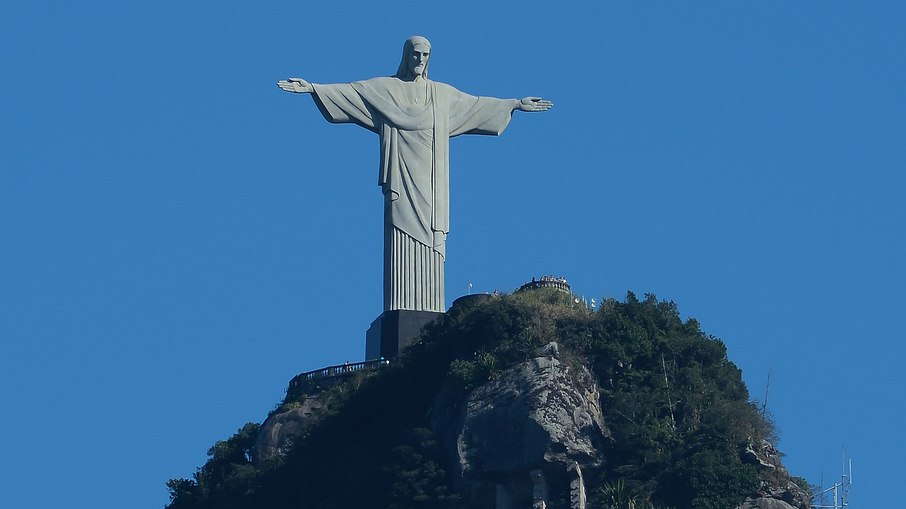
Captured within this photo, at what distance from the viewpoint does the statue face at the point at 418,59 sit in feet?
253

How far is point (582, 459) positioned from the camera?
67.4m

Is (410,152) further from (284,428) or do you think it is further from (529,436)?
(529,436)

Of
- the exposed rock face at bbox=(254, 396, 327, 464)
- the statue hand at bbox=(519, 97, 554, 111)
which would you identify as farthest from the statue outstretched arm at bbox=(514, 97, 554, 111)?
the exposed rock face at bbox=(254, 396, 327, 464)

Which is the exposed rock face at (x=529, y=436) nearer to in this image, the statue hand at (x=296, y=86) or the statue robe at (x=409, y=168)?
the statue robe at (x=409, y=168)

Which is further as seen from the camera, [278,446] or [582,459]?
[278,446]

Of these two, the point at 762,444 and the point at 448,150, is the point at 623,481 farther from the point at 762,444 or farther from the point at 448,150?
the point at 448,150

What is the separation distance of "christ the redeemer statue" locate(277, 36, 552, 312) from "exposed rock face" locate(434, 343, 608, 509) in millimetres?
7025

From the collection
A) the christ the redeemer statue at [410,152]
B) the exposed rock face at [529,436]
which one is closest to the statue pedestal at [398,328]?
the christ the redeemer statue at [410,152]

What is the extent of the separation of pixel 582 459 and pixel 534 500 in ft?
4.73

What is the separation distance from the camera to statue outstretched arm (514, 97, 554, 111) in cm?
7875

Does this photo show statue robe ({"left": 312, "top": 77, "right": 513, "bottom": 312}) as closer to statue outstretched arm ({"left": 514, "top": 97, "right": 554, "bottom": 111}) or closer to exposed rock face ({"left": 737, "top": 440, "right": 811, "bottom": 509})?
statue outstretched arm ({"left": 514, "top": 97, "right": 554, "bottom": 111})

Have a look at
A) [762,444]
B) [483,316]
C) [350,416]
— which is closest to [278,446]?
[350,416]

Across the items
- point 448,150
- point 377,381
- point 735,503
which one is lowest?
point 735,503

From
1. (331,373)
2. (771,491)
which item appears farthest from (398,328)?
(771,491)
